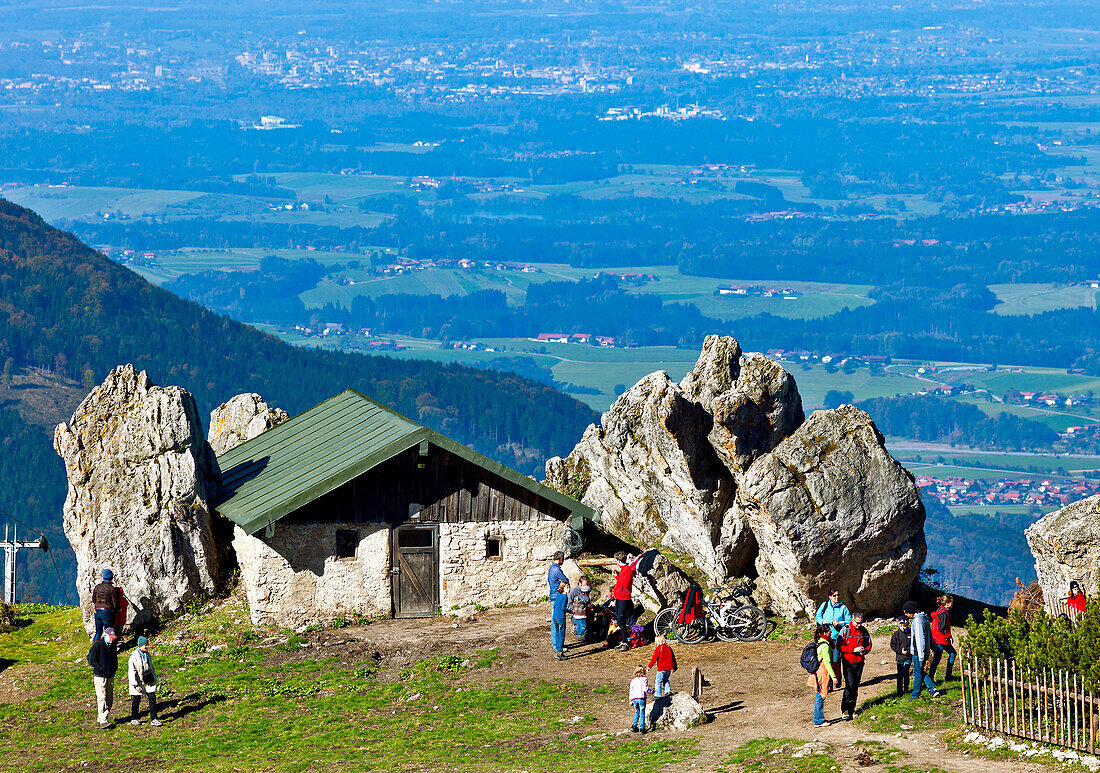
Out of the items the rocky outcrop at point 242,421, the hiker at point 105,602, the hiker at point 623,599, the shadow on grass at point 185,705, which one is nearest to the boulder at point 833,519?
the hiker at point 623,599

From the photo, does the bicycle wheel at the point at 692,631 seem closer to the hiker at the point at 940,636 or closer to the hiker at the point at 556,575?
the hiker at the point at 556,575

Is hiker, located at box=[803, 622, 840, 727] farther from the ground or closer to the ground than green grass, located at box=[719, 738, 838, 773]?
farther from the ground

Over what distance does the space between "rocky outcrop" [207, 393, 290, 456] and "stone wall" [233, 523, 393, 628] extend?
11.1 m

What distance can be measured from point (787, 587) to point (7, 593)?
74.0 ft

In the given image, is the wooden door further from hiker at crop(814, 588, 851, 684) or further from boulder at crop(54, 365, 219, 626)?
hiker at crop(814, 588, 851, 684)

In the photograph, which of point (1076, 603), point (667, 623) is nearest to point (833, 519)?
point (667, 623)

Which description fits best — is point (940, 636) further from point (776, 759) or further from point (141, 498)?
point (141, 498)

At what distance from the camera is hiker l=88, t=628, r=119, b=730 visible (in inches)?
1086

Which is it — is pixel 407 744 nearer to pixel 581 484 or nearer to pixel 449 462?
pixel 449 462

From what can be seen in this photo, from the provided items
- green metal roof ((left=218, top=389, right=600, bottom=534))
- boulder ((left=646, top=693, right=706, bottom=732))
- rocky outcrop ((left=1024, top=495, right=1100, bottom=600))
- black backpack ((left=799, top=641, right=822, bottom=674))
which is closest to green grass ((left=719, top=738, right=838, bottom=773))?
black backpack ((left=799, top=641, right=822, bottom=674))

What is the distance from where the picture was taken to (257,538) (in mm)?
33844

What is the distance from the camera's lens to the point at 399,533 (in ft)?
113

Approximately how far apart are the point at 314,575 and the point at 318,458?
409 centimetres

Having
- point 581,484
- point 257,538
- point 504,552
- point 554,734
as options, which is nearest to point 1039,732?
point 554,734
